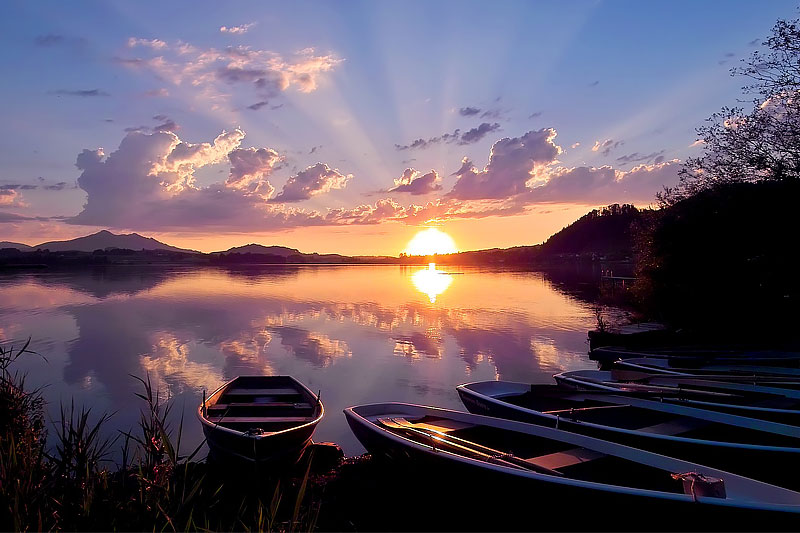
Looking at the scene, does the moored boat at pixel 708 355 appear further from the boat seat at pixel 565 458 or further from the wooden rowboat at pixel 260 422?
the wooden rowboat at pixel 260 422

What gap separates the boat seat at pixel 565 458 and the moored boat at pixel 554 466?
0.04 ft

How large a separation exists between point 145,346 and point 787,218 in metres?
27.5

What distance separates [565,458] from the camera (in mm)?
7707

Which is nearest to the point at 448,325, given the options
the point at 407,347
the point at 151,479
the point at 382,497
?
the point at 407,347

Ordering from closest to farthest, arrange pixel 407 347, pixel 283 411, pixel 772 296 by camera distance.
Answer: pixel 283 411 < pixel 772 296 < pixel 407 347

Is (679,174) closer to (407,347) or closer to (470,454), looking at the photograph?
(407,347)

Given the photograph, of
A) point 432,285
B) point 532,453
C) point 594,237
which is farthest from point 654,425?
point 594,237

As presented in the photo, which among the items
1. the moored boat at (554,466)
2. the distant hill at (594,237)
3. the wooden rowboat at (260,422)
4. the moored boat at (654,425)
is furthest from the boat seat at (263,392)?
the distant hill at (594,237)

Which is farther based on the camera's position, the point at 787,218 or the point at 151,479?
the point at 787,218

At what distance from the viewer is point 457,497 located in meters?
7.79

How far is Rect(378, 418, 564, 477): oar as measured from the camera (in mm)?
7148

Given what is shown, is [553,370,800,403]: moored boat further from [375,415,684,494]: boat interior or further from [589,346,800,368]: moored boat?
[375,415,684,494]: boat interior

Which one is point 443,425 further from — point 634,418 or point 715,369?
point 715,369

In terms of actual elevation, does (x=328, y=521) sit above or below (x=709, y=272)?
below
